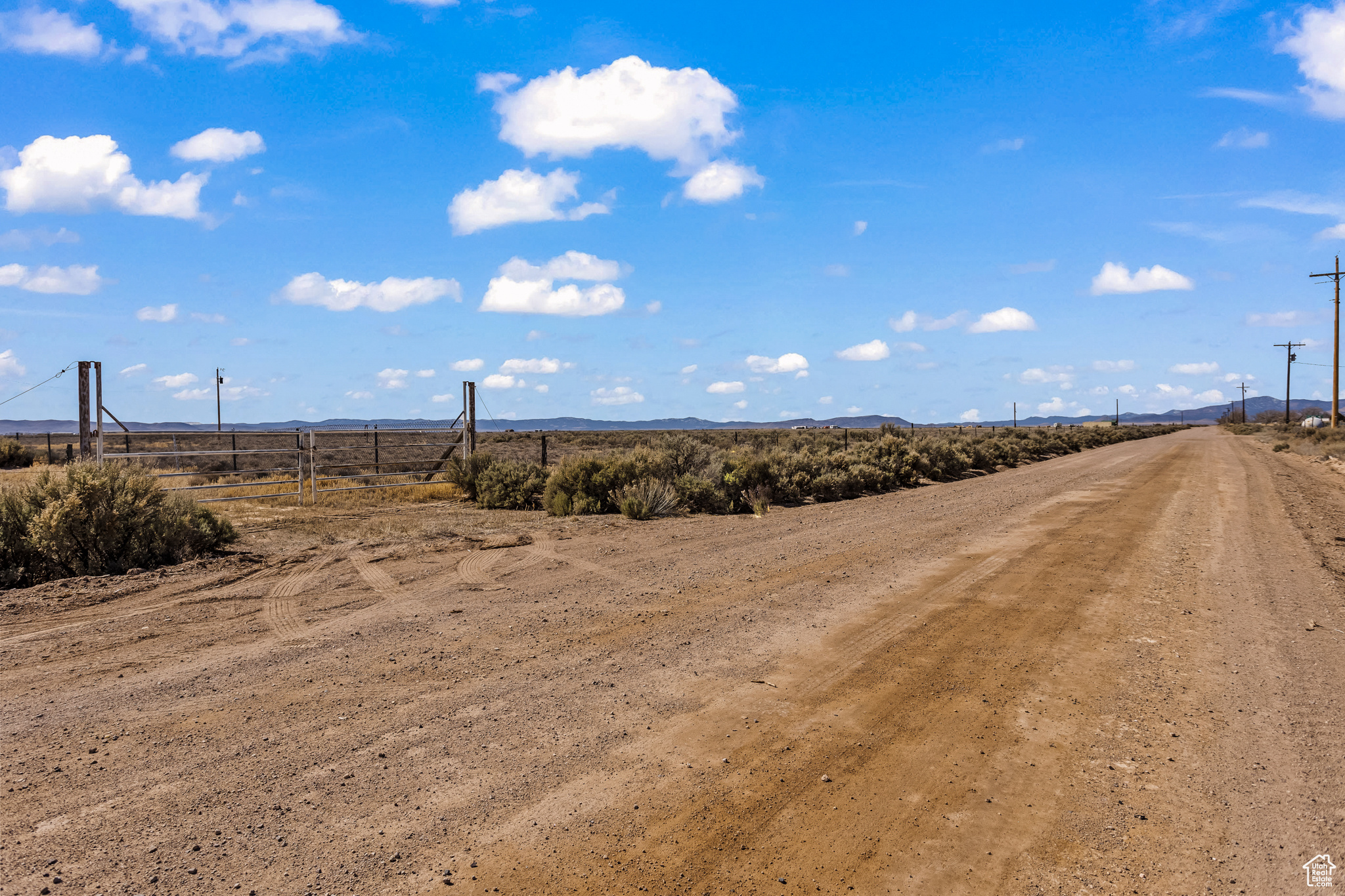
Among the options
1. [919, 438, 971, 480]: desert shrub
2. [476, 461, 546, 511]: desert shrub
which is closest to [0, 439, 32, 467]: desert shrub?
[476, 461, 546, 511]: desert shrub

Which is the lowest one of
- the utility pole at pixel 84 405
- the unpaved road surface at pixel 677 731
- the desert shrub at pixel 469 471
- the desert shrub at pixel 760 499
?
the unpaved road surface at pixel 677 731

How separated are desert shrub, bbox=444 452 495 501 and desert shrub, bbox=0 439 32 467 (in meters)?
29.0

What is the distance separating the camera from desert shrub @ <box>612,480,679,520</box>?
15.8 metres

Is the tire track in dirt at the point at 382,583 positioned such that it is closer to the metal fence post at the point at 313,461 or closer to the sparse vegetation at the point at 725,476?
the sparse vegetation at the point at 725,476

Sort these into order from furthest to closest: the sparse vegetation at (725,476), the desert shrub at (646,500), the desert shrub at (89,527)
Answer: the sparse vegetation at (725,476)
the desert shrub at (646,500)
the desert shrub at (89,527)

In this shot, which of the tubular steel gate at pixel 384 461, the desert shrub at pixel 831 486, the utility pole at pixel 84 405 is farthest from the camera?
the desert shrub at pixel 831 486

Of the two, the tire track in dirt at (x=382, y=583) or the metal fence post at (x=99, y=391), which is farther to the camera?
the metal fence post at (x=99, y=391)

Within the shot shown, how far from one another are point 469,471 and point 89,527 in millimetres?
11335

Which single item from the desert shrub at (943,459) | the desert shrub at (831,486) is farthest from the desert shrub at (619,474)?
the desert shrub at (943,459)

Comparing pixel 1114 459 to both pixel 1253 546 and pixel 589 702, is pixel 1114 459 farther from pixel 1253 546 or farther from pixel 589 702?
pixel 589 702

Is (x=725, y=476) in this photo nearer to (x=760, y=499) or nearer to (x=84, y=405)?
(x=760, y=499)

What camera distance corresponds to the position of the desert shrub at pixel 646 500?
15.8m

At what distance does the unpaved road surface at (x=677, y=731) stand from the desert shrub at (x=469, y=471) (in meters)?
10.5

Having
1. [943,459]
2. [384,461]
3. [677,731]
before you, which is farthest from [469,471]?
[943,459]
